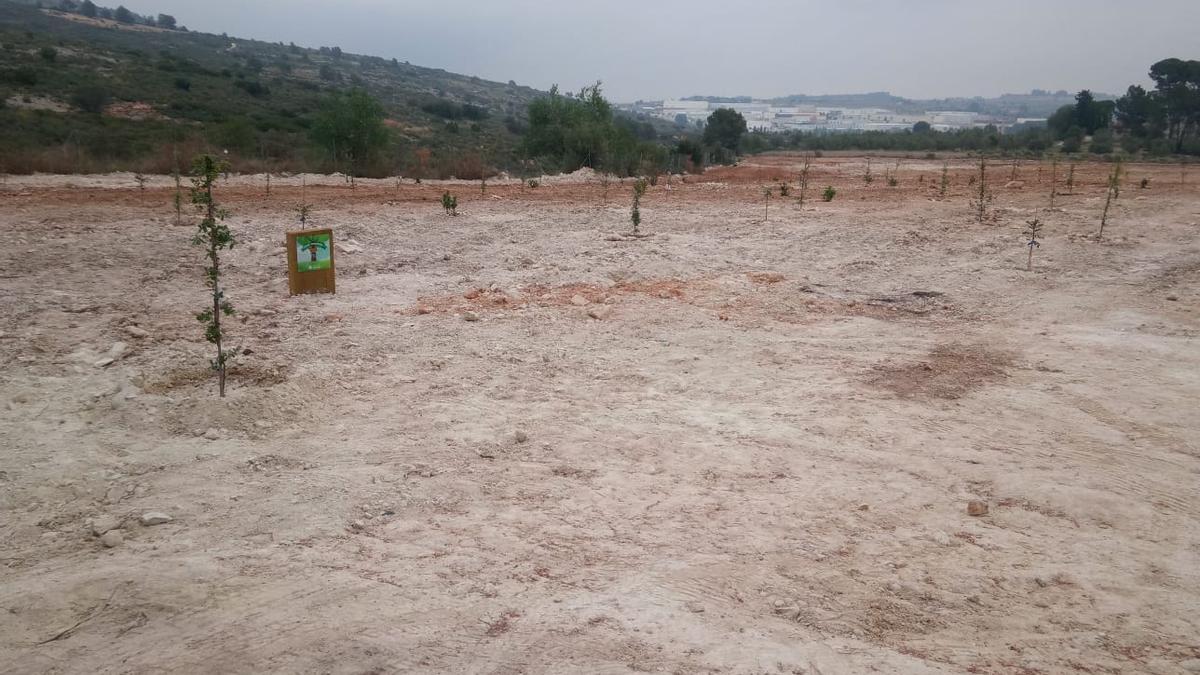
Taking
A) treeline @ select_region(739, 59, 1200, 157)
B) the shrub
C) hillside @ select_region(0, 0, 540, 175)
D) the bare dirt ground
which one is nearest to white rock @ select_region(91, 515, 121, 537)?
the bare dirt ground

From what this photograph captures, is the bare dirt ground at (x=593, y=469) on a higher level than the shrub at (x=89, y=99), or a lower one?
lower

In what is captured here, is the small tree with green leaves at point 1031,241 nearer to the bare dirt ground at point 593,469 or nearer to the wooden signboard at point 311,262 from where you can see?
the bare dirt ground at point 593,469

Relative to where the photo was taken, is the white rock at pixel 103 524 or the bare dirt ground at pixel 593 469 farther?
the white rock at pixel 103 524

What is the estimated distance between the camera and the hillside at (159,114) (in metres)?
20.1

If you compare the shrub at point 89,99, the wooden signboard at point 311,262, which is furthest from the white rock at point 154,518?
the shrub at point 89,99

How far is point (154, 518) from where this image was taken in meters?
4.01

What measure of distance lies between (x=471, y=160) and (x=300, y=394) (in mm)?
17004

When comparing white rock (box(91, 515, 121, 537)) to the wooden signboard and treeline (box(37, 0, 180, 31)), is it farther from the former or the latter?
treeline (box(37, 0, 180, 31))

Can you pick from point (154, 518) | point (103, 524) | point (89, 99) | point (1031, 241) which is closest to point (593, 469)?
point (154, 518)

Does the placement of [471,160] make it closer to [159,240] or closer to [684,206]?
[684,206]

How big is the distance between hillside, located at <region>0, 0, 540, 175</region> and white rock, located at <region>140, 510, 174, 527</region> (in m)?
13.7

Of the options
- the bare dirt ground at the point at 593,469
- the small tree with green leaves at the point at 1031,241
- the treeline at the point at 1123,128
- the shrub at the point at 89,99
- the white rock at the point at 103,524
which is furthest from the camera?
the treeline at the point at 1123,128

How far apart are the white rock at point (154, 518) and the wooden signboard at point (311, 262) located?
4209 mm

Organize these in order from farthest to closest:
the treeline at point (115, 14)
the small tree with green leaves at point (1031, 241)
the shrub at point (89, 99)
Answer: the treeline at point (115, 14)
the shrub at point (89, 99)
the small tree with green leaves at point (1031, 241)
